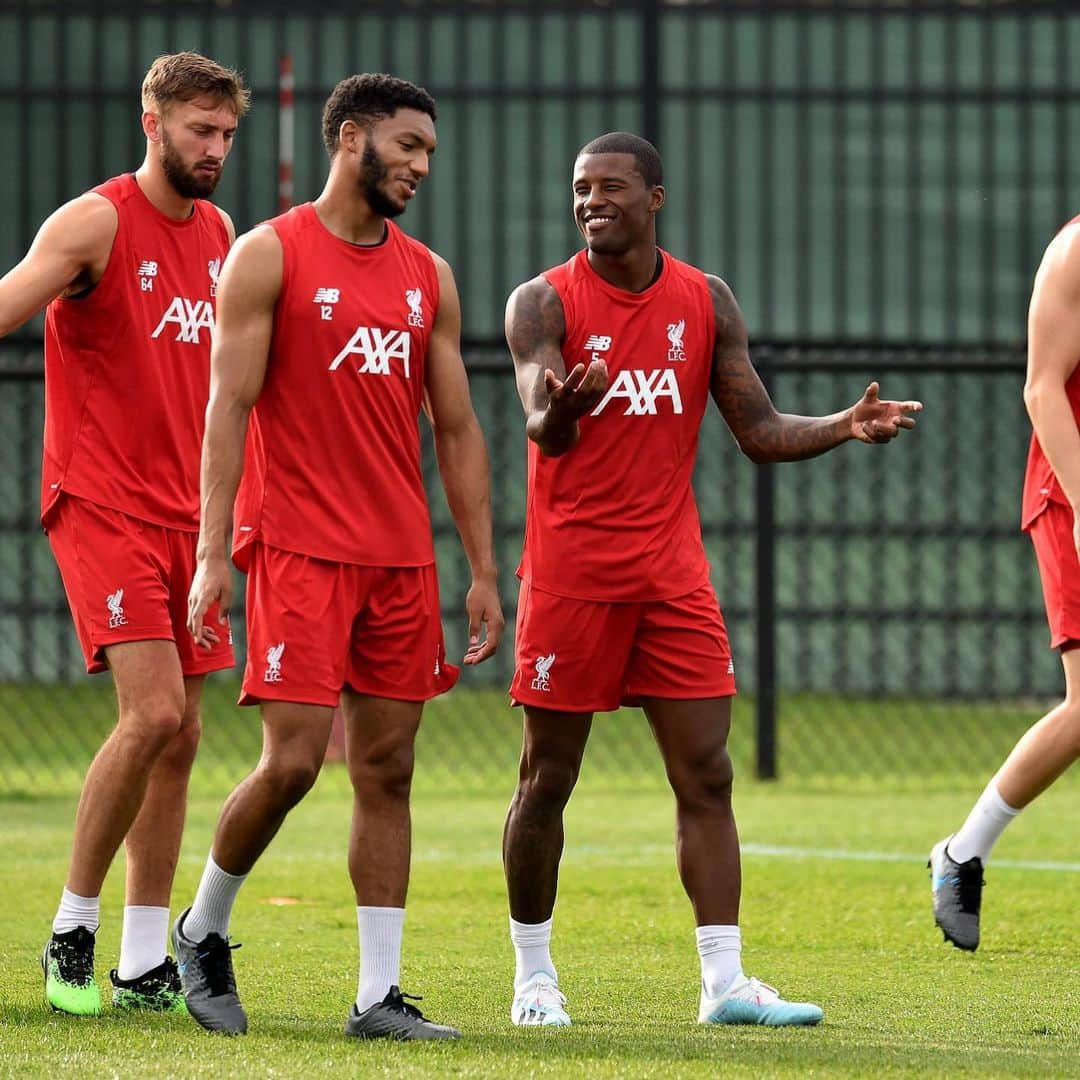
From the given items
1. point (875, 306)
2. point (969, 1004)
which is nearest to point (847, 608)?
point (875, 306)

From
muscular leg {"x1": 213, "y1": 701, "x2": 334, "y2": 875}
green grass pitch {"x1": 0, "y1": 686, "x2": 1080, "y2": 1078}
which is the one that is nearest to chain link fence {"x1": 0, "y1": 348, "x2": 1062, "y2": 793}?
green grass pitch {"x1": 0, "y1": 686, "x2": 1080, "y2": 1078}

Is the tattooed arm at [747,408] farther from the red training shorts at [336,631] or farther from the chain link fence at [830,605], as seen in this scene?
the chain link fence at [830,605]

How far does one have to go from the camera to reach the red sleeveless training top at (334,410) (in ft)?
17.5

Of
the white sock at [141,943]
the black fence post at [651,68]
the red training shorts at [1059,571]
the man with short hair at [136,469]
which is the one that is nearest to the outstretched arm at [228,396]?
the man with short hair at [136,469]

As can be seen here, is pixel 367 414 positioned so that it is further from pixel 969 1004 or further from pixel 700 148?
pixel 700 148

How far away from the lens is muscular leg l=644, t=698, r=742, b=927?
5.62m

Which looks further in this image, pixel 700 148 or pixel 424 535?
pixel 700 148

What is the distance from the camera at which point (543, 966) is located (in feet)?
18.6

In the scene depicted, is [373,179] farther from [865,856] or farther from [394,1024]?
[865,856]

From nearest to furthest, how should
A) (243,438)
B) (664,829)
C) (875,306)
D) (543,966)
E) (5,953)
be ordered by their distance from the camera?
(243,438) < (543,966) < (5,953) < (664,829) < (875,306)

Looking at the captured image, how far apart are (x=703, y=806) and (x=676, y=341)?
3.99 ft

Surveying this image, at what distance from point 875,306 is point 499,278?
263 cm

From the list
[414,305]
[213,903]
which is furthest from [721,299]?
[213,903]

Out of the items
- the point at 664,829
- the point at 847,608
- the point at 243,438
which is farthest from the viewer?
the point at 847,608
